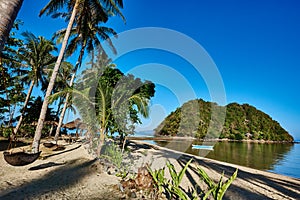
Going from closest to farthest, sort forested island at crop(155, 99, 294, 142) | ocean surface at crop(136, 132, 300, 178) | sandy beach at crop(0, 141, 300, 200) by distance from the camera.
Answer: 1. sandy beach at crop(0, 141, 300, 200)
2. ocean surface at crop(136, 132, 300, 178)
3. forested island at crop(155, 99, 294, 142)

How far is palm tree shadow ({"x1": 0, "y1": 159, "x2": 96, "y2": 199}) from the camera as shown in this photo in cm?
372

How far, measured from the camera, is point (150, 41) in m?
11.0

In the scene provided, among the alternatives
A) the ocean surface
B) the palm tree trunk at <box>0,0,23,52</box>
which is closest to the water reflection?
the ocean surface

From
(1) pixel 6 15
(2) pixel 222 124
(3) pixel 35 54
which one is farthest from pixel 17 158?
(2) pixel 222 124

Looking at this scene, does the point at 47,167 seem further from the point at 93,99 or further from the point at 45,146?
the point at 45,146

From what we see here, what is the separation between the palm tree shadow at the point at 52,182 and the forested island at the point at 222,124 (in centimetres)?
4414

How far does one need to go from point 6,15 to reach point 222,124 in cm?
5655

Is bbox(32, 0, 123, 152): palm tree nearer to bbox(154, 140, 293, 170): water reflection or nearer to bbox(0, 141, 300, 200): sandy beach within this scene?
bbox(0, 141, 300, 200): sandy beach

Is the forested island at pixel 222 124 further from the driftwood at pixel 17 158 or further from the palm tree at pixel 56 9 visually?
the driftwood at pixel 17 158

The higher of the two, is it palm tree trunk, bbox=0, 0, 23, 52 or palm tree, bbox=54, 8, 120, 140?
palm tree, bbox=54, 8, 120, 140

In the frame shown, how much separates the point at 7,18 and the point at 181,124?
2305 inches

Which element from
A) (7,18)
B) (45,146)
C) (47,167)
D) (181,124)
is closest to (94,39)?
(45,146)

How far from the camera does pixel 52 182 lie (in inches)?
180

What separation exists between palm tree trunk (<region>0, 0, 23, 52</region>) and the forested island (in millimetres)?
48865
